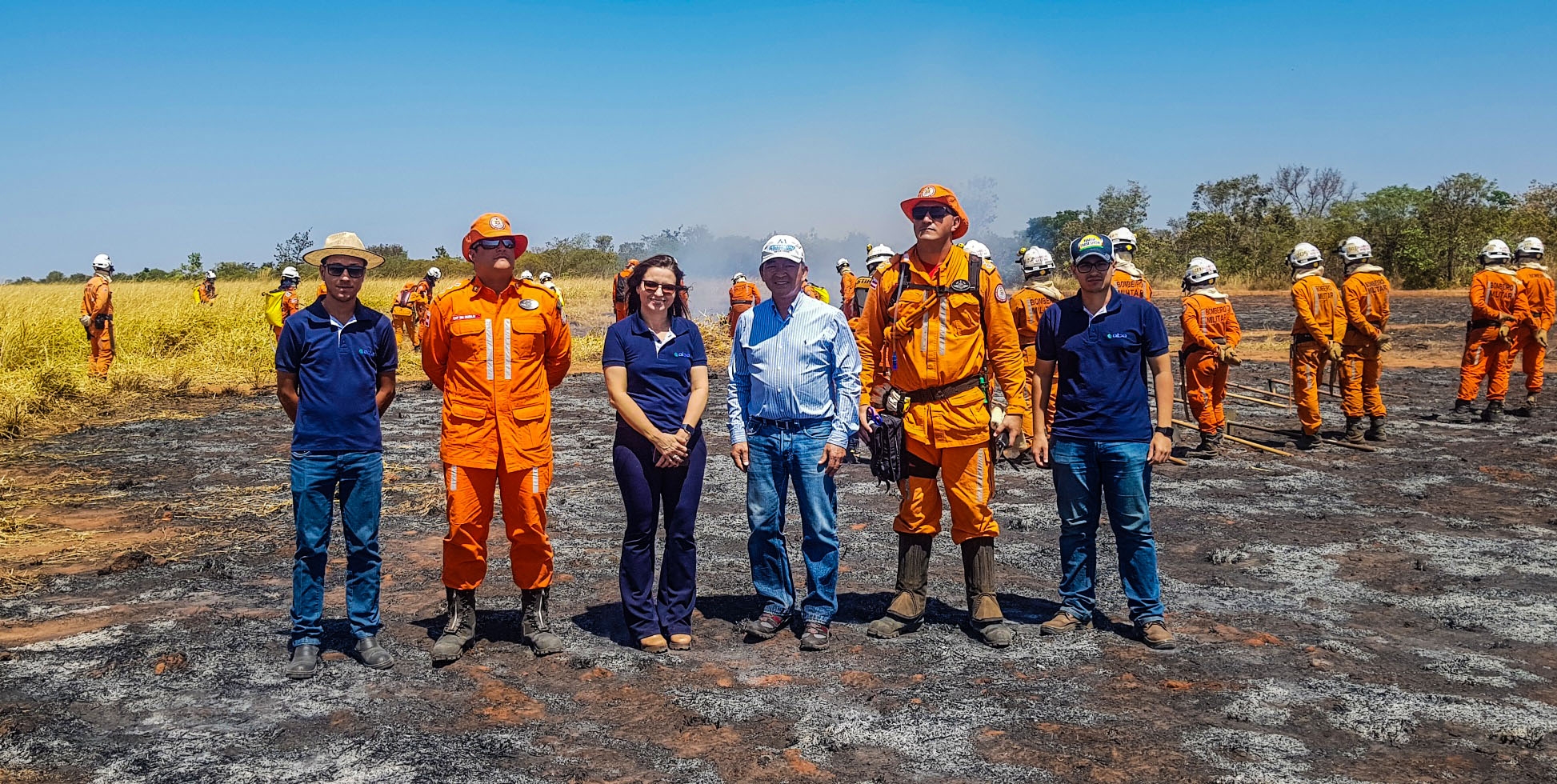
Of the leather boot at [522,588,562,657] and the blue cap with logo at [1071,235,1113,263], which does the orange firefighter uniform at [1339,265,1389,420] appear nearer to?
the blue cap with logo at [1071,235,1113,263]

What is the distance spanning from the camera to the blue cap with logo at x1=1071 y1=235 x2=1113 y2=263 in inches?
217

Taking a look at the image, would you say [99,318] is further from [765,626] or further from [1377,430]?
[1377,430]

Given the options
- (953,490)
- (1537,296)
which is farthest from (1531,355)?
(953,490)

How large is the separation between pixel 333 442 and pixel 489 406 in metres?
0.72

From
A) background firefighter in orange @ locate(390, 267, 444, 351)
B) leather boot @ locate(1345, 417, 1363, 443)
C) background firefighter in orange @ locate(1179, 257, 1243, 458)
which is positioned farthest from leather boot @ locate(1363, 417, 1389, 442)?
background firefighter in orange @ locate(390, 267, 444, 351)

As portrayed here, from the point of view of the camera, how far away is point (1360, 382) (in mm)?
11930

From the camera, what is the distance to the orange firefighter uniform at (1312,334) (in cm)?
1123

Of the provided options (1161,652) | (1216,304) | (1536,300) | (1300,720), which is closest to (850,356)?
(1161,652)

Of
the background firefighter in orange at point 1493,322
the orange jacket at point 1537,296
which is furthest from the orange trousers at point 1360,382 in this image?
the orange jacket at point 1537,296

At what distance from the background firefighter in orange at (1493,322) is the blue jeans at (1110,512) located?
962 centimetres

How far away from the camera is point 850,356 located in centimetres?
553

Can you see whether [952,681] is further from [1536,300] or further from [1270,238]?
[1270,238]

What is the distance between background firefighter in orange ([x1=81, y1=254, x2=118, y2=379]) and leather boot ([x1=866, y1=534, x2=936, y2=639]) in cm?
1511

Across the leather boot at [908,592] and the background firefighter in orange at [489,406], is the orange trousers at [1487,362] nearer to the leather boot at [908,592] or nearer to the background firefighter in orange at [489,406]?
the leather boot at [908,592]
